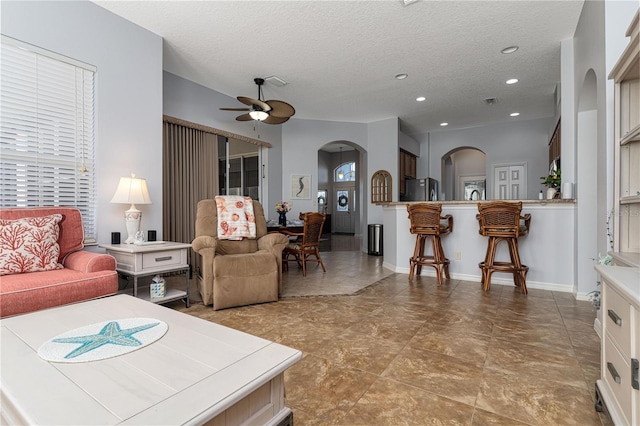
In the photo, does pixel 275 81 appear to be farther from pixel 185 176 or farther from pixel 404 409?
pixel 404 409

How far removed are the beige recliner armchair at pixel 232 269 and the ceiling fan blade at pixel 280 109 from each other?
61.2 inches

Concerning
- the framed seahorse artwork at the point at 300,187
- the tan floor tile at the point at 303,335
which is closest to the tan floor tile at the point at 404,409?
the tan floor tile at the point at 303,335

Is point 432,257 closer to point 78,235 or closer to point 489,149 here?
point 78,235

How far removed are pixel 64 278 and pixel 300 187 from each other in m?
4.88

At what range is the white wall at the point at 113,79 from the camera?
271 centimetres

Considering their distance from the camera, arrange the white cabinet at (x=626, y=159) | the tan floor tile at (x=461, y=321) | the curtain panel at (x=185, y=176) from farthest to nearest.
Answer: the curtain panel at (x=185, y=176), the tan floor tile at (x=461, y=321), the white cabinet at (x=626, y=159)

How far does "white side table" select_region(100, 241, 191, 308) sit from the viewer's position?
2.79 meters

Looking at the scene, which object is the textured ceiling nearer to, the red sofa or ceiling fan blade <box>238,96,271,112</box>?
ceiling fan blade <box>238,96,271,112</box>

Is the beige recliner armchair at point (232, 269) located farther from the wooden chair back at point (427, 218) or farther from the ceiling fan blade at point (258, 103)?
the wooden chair back at point (427, 218)

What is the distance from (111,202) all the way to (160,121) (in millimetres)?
1106

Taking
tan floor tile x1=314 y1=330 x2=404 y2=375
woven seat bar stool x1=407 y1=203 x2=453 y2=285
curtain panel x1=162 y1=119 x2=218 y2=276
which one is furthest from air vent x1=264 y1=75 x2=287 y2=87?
tan floor tile x1=314 y1=330 x2=404 y2=375

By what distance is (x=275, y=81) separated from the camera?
4863 millimetres

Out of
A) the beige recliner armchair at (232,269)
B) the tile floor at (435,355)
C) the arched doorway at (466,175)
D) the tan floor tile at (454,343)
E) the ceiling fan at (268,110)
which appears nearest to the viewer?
the tile floor at (435,355)

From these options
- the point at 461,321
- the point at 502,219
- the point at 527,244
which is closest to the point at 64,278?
the point at 461,321
